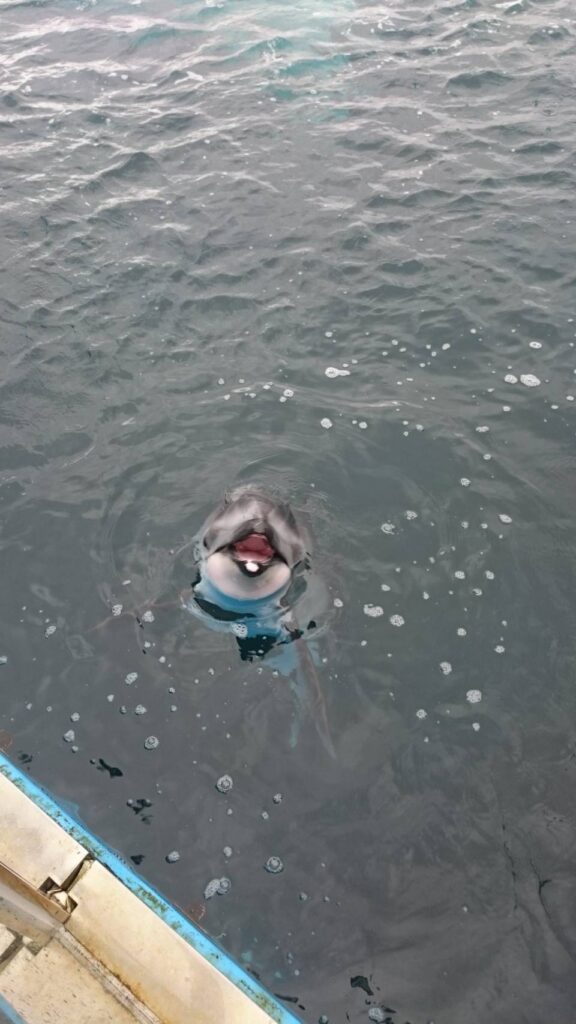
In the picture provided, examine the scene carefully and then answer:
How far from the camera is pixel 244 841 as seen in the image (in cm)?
556

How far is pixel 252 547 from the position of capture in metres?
6.72

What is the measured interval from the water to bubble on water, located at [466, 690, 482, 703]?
37 millimetres

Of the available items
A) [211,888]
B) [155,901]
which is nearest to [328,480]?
[211,888]

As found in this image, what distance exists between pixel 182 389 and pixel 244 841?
544cm

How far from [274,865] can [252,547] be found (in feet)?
8.65

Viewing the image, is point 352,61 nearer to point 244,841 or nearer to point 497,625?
point 497,625

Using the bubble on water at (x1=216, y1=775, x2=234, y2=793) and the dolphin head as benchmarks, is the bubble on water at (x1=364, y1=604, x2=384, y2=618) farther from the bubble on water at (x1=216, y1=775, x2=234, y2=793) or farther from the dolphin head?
the bubble on water at (x1=216, y1=775, x2=234, y2=793)

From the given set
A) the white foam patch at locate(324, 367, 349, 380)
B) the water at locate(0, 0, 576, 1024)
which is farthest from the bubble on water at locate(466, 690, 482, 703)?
the white foam patch at locate(324, 367, 349, 380)

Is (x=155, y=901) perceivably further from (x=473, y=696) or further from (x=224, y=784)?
(x=473, y=696)

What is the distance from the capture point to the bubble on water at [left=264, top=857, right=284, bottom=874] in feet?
17.8

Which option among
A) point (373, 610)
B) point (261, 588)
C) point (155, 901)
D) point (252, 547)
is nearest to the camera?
point (155, 901)

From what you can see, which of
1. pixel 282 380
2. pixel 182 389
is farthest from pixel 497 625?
pixel 182 389

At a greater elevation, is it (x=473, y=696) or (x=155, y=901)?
(x=155, y=901)

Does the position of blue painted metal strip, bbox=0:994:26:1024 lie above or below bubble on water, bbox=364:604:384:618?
above
